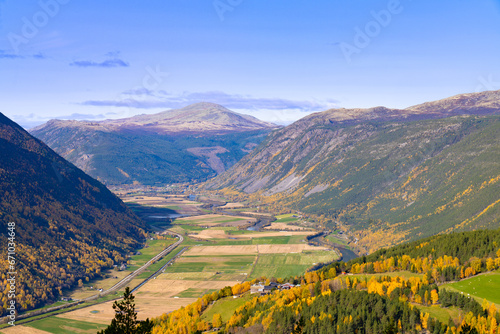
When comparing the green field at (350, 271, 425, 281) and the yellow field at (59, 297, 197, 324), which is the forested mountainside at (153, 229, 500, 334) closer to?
the green field at (350, 271, 425, 281)

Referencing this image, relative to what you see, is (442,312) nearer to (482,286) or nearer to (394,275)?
(482,286)

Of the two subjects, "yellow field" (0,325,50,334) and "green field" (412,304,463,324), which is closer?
"green field" (412,304,463,324)

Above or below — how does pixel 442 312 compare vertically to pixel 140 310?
above

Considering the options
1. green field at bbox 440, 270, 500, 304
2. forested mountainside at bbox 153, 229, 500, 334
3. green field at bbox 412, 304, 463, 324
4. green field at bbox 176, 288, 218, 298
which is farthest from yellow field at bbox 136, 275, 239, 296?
green field at bbox 412, 304, 463, 324

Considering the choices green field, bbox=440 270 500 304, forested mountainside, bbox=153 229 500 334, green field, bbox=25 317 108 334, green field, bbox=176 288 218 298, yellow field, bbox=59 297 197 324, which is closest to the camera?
forested mountainside, bbox=153 229 500 334

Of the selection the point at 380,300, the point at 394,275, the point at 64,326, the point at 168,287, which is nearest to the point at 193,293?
the point at 168,287

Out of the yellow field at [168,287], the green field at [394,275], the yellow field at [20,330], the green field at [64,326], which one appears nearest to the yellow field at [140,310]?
the green field at [64,326]

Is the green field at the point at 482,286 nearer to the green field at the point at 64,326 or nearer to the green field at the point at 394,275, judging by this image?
the green field at the point at 394,275
